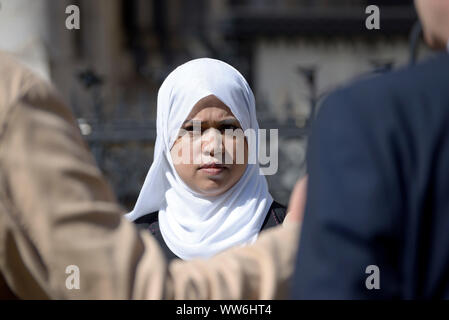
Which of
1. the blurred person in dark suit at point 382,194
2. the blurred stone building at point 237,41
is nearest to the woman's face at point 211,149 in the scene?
the blurred person in dark suit at point 382,194

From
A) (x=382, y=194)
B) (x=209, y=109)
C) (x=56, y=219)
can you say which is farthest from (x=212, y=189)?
(x=382, y=194)

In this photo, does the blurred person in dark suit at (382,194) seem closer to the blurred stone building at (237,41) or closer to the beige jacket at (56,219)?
the beige jacket at (56,219)

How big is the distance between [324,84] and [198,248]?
10.5 meters

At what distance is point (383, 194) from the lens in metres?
1.21

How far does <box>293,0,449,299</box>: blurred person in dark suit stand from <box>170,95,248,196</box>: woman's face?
1.27 m

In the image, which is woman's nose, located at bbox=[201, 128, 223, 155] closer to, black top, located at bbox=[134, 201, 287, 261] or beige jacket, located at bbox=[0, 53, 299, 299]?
black top, located at bbox=[134, 201, 287, 261]

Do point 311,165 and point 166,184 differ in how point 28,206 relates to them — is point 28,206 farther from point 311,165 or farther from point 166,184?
point 166,184

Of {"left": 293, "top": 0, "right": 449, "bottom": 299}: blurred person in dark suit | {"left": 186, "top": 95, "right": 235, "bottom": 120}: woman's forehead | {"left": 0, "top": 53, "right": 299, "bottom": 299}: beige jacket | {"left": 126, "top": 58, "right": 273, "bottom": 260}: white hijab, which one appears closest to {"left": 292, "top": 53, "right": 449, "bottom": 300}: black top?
{"left": 293, "top": 0, "right": 449, "bottom": 299}: blurred person in dark suit

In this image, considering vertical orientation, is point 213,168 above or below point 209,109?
below

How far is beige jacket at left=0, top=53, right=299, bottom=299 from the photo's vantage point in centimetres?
139

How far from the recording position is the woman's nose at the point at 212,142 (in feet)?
8.29

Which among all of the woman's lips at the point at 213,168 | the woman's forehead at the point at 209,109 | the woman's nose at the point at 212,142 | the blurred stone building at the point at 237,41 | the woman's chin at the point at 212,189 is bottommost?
the woman's chin at the point at 212,189

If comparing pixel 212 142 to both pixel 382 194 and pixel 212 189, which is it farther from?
pixel 382 194

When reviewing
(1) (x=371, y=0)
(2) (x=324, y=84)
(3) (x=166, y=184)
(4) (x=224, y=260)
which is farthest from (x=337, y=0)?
(4) (x=224, y=260)
